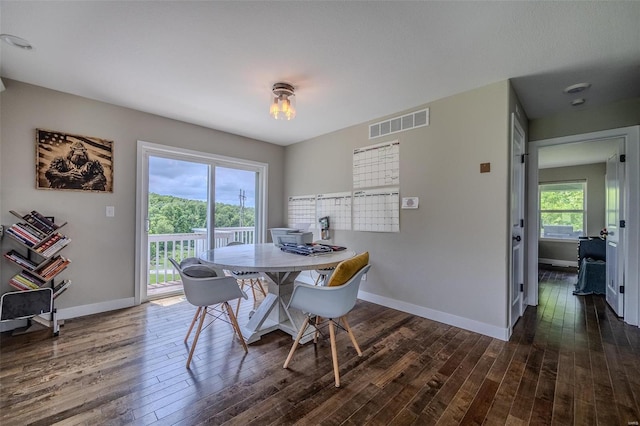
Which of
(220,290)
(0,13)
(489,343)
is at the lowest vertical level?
(489,343)

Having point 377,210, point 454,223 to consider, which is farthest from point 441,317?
point 377,210

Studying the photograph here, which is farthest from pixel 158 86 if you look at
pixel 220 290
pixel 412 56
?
pixel 412 56

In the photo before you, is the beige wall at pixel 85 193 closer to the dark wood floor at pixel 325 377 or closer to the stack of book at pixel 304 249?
the dark wood floor at pixel 325 377

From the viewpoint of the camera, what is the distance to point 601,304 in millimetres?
3482

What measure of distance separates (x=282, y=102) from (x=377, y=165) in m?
1.58

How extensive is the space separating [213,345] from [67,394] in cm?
94

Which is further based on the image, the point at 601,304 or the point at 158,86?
the point at 601,304

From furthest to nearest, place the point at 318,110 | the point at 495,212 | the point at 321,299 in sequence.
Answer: the point at 318,110
the point at 495,212
the point at 321,299

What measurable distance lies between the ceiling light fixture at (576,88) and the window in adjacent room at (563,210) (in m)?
4.37

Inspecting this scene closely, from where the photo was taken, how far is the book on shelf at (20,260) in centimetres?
242

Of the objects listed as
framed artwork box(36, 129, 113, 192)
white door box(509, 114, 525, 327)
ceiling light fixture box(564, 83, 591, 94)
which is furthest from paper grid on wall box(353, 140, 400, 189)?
framed artwork box(36, 129, 113, 192)

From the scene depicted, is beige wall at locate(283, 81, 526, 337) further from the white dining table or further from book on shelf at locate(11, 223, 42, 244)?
book on shelf at locate(11, 223, 42, 244)

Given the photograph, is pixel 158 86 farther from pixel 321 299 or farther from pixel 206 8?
pixel 321 299

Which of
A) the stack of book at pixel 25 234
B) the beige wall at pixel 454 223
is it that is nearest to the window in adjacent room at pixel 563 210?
the beige wall at pixel 454 223
